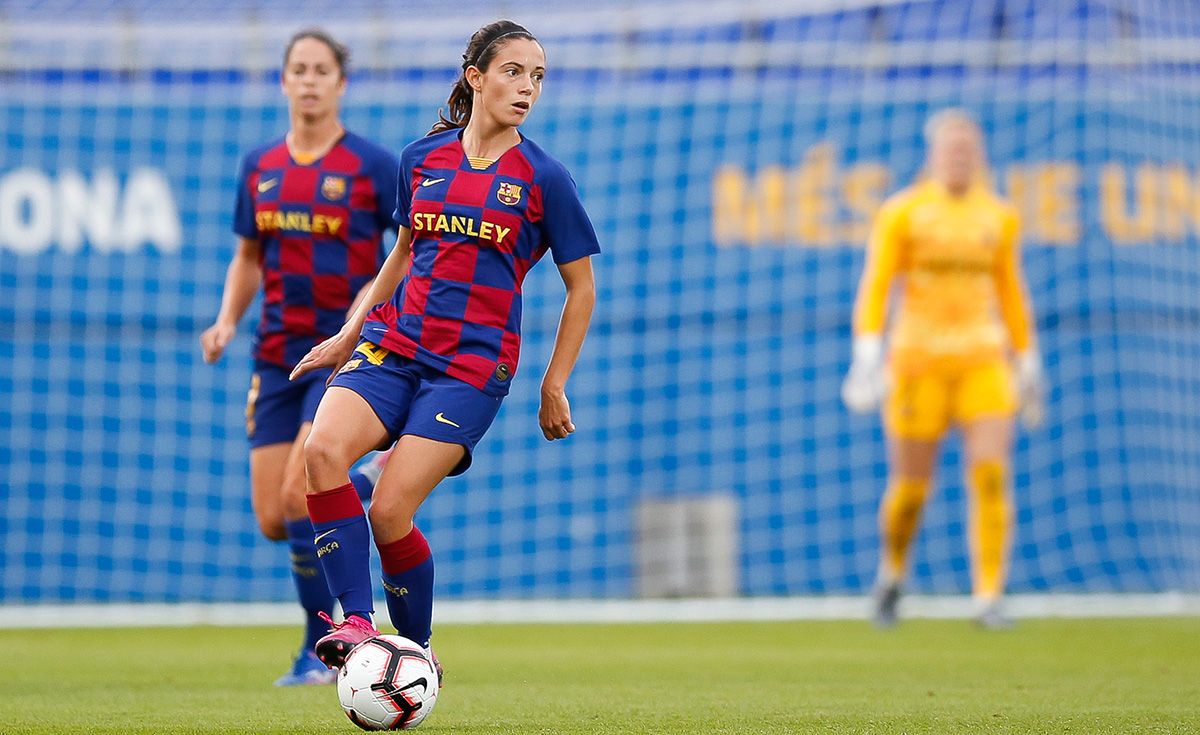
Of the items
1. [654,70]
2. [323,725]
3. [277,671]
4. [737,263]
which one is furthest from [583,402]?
[323,725]

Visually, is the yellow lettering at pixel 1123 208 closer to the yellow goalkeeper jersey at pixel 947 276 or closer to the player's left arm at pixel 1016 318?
the player's left arm at pixel 1016 318

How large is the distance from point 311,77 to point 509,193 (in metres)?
1.73

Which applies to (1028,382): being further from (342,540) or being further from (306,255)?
(342,540)

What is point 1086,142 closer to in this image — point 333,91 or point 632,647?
point 632,647

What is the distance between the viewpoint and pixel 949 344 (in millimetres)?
9328

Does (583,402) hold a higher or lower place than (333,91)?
lower

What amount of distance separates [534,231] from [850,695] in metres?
1.80

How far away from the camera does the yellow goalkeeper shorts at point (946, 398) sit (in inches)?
363

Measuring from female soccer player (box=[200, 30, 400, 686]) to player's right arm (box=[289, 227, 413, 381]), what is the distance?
1141 millimetres

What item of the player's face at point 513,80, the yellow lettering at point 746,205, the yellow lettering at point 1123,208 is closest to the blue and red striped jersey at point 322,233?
the player's face at point 513,80

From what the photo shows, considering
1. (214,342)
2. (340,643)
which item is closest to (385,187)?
(214,342)

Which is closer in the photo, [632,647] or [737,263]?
[632,647]

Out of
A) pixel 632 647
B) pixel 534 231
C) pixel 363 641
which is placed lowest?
pixel 632 647

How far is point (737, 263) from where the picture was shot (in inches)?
491
